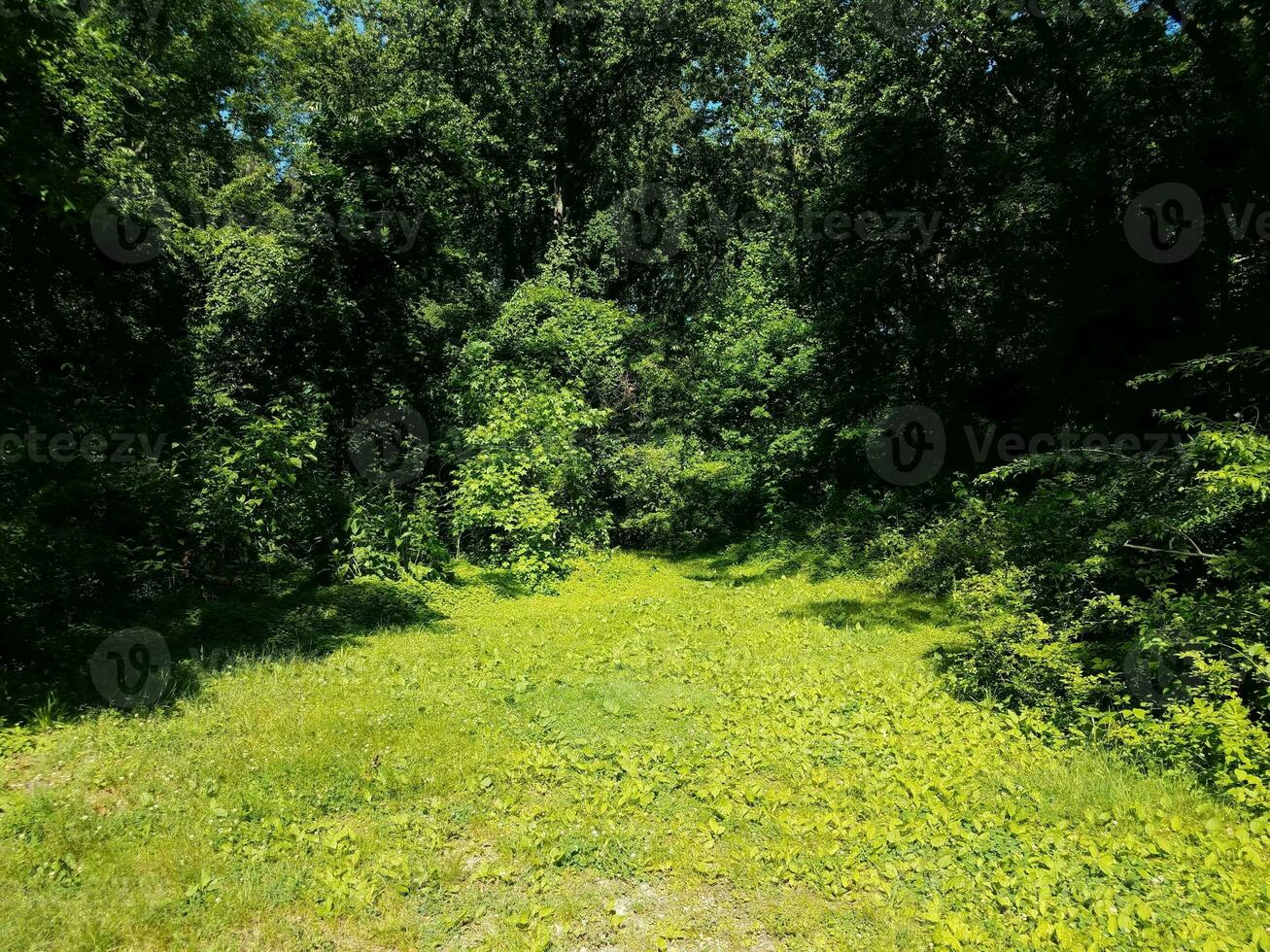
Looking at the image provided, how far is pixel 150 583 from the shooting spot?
9.16 meters

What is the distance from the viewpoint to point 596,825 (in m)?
4.82

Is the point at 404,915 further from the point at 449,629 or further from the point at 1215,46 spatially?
the point at 1215,46

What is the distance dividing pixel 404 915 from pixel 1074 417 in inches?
508

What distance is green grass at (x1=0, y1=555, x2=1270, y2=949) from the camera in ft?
12.4
